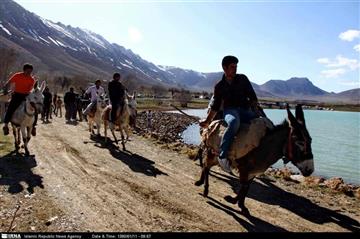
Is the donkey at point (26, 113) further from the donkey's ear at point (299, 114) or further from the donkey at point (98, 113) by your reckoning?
the donkey's ear at point (299, 114)

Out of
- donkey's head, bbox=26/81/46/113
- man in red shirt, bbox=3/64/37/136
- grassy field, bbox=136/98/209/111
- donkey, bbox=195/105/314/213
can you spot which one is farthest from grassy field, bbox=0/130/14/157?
grassy field, bbox=136/98/209/111

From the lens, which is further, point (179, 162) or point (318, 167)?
point (318, 167)

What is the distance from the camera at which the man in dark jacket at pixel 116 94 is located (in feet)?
58.3

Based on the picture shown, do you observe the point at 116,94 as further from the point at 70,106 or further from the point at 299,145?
the point at 70,106

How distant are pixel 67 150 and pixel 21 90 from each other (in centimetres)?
294

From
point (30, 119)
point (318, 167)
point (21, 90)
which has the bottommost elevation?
Result: point (318, 167)

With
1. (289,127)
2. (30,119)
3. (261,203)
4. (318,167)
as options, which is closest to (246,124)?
(289,127)

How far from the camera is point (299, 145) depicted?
317 inches

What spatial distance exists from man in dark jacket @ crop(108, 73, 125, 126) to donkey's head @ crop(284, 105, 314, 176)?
1092cm

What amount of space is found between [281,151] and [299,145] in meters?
0.58

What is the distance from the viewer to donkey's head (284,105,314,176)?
25.9ft

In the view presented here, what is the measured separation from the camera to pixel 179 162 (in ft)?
50.0

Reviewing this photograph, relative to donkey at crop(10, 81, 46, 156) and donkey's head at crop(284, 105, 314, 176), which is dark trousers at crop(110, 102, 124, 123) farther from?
donkey's head at crop(284, 105, 314, 176)

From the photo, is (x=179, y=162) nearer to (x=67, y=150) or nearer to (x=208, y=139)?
(x=67, y=150)
